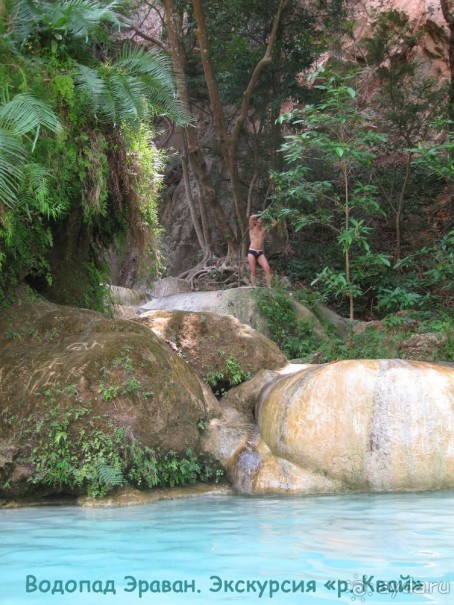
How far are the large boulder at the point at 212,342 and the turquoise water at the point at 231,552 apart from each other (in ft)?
9.35

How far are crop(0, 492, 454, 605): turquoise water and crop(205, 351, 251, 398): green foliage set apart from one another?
104 inches

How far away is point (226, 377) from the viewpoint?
8.12 m

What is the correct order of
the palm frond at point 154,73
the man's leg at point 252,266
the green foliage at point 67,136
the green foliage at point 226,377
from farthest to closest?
the man's leg at point 252,266 → the green foliage at point 226,377 → the palm frond at point 154,73 → the green foliage at point 67,136

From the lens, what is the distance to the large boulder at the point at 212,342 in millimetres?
8211

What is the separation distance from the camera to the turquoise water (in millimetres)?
2971

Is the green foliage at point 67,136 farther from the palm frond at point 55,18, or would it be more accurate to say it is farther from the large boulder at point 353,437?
the large boulder at point 353,437

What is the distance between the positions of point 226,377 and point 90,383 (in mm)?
2320

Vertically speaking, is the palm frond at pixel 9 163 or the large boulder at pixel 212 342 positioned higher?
the palm frond at pixel 9 163

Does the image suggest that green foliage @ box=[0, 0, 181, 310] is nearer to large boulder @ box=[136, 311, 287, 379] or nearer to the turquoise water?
large boulder @ box=[136, 311, 287, 379]

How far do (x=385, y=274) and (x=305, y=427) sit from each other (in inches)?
356

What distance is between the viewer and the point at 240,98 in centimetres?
1712

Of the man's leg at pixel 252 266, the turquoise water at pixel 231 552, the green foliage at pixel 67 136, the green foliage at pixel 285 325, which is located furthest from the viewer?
the man's leg at pixel 252 266

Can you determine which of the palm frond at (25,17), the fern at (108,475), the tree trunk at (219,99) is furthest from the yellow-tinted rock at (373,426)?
the tree trunk at (219,99)

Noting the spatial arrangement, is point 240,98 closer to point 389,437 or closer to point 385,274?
point 385,274
